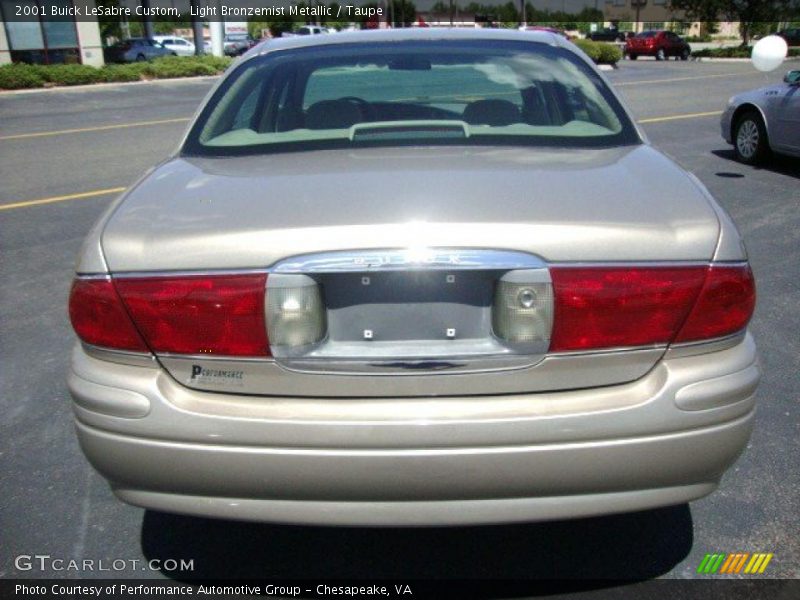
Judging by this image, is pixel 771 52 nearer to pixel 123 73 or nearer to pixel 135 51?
pixel 123 73

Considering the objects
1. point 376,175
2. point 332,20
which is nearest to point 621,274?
point 376,175

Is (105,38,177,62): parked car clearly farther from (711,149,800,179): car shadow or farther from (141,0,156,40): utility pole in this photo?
(711,149,800,179): car shadow

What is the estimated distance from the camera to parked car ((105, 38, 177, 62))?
38812 millimetres

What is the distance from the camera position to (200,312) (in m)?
2.07

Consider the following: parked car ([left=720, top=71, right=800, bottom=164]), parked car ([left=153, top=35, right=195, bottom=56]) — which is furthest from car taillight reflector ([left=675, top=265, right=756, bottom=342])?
parked car ([left=153, top=35, right=195, bottom=56])


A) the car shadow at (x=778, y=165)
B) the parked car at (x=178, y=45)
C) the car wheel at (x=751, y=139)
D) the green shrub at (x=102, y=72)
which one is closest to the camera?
the car shadow at (x=778, y=165)

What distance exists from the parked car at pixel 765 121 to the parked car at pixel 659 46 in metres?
35.5

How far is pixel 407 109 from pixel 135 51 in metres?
39.6

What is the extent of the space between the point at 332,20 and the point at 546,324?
8125 cm

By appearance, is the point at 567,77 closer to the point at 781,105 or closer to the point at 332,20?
the point at 781,105

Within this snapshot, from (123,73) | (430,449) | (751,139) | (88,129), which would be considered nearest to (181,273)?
(430,449)

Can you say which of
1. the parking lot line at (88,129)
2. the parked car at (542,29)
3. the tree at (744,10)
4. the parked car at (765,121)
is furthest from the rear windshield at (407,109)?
the tree at (744,10)

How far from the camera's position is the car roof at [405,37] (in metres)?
3.50

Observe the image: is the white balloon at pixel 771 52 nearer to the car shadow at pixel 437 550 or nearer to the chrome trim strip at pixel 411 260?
the car shadow at pixel 437 550
